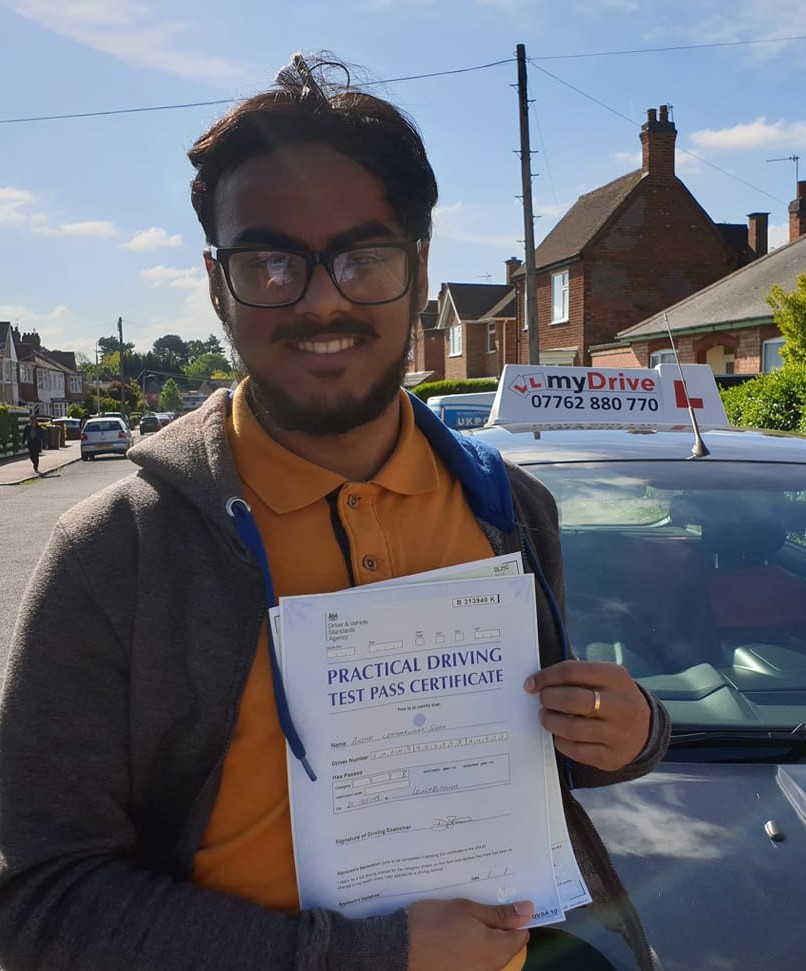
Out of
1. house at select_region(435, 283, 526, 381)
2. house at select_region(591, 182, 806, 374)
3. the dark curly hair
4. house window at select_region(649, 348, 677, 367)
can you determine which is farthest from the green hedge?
the dark curly hair

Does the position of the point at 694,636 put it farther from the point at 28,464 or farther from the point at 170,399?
the point at 170,399

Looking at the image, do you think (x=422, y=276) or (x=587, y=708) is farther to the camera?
(x=422, y=276)

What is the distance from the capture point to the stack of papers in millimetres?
1096

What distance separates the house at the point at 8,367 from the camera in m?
61.1

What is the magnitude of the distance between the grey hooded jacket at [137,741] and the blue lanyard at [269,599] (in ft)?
0.05

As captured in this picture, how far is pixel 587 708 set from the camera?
1164 mm

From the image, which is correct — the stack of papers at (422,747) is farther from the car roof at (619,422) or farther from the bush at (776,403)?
the bush at (776,403)

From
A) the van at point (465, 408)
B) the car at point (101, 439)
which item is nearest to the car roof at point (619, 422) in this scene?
the van at point (465, 408)

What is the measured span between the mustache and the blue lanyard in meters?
0.24

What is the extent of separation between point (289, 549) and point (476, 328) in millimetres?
38692

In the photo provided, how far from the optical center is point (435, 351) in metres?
46.2

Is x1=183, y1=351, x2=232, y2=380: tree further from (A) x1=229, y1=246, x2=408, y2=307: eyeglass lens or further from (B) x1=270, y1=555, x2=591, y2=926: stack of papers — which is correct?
(B) x1=270, y1=555, x2=591, y2=926: stack of papers

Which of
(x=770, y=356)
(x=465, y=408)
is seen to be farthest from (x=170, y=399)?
(x=465, y=408)

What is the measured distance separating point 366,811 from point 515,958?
0.32 meters
